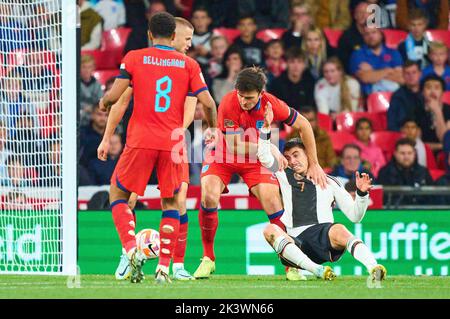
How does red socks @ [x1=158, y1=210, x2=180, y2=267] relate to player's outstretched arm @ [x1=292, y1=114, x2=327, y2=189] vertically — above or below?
below

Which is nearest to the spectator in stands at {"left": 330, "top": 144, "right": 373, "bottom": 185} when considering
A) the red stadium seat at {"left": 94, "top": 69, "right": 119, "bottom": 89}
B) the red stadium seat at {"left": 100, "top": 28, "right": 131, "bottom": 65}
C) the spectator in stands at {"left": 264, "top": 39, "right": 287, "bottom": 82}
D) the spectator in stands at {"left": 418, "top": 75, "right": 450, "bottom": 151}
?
the spectator in stands at {"left": 418, "top": 75, "right": 450, "bottom": 151}

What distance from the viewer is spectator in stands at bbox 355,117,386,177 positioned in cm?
1358

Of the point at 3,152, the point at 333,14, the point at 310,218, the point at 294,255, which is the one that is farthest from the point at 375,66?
the point at 294,255

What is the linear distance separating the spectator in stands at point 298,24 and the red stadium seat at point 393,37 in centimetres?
107

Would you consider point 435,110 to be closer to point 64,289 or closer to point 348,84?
point 348,84

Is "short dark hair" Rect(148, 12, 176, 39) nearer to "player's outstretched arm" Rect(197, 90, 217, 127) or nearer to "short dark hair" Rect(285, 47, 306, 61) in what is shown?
"player's outstretched arm" Rect(197, 90, 217, 127)

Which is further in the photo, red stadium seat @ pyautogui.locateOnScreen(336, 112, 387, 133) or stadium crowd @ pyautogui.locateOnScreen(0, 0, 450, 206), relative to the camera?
red stadium seat @ pyautogui.locateOnScreen(336, 112, 387, 133)

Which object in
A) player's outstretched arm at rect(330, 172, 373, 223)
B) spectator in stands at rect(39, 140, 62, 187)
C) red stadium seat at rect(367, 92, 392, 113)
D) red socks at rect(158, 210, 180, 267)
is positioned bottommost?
red socks at rect(158, 210, 180, 267)

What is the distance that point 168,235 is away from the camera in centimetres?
817

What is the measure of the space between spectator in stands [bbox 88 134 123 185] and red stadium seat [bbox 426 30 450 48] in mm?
4738

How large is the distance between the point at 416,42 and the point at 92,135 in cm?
472

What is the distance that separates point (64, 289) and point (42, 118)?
223 centimetres

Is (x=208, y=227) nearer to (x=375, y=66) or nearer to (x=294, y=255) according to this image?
(x=294, y=255)

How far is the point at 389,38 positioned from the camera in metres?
15.2
